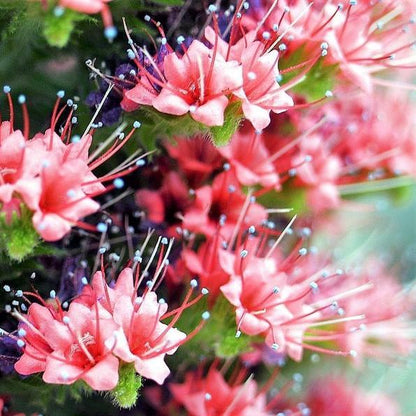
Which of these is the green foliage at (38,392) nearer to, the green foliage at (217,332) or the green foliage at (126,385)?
the green foliage at (126,385)

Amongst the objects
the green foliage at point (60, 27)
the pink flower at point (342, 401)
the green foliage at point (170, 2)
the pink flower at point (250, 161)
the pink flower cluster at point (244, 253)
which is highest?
the green foliage at point (60, 27)

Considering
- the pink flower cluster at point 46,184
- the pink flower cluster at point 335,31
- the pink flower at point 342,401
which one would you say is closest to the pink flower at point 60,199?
the pink flower cluster at point 46,184

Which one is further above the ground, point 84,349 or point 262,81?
point 262,81

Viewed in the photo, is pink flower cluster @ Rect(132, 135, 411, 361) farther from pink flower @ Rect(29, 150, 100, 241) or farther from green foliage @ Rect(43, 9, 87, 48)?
green foliage @ Rect(43, 9, 87, 48)

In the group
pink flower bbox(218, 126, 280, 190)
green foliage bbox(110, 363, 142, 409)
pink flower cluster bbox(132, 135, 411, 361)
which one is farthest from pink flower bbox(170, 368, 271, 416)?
pink flower bbox(218, 126, 280, 190)

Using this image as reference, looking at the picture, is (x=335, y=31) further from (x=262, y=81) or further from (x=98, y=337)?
(x=98, y=337)

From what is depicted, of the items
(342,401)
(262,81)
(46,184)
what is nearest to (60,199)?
(46,184)
